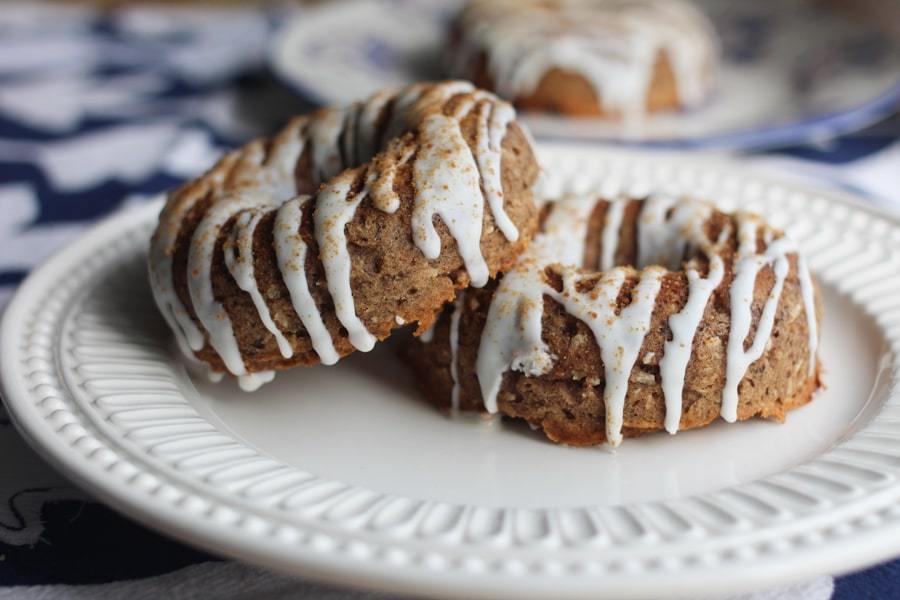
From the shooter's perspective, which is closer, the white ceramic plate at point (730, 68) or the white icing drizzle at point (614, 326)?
the white icing drizzle at point (614, 326)

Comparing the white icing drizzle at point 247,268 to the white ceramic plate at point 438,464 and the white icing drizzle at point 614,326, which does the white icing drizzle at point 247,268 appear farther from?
the white icing drizzle at point 614,326

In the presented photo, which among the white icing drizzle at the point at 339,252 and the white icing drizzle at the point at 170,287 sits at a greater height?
the white icing drizzle at the point at 339,252

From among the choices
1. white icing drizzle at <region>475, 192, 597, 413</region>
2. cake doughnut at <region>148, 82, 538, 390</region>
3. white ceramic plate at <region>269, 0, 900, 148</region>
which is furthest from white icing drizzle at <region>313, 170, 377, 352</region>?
white ceramic plate at <region>269, 0, 900, 148</region>

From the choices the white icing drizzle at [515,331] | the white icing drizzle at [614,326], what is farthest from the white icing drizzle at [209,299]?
the white icing drizzle at [614,326]

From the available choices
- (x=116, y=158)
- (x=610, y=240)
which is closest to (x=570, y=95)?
(x=116, y=158)

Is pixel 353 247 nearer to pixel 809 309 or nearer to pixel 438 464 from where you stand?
pixel 438 464

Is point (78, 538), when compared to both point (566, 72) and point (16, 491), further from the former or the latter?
point (566, 72)

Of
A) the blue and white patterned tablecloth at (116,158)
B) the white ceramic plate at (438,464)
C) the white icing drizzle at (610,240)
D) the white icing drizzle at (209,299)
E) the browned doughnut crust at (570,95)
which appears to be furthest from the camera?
the browned doughnut crust at (570,95)
